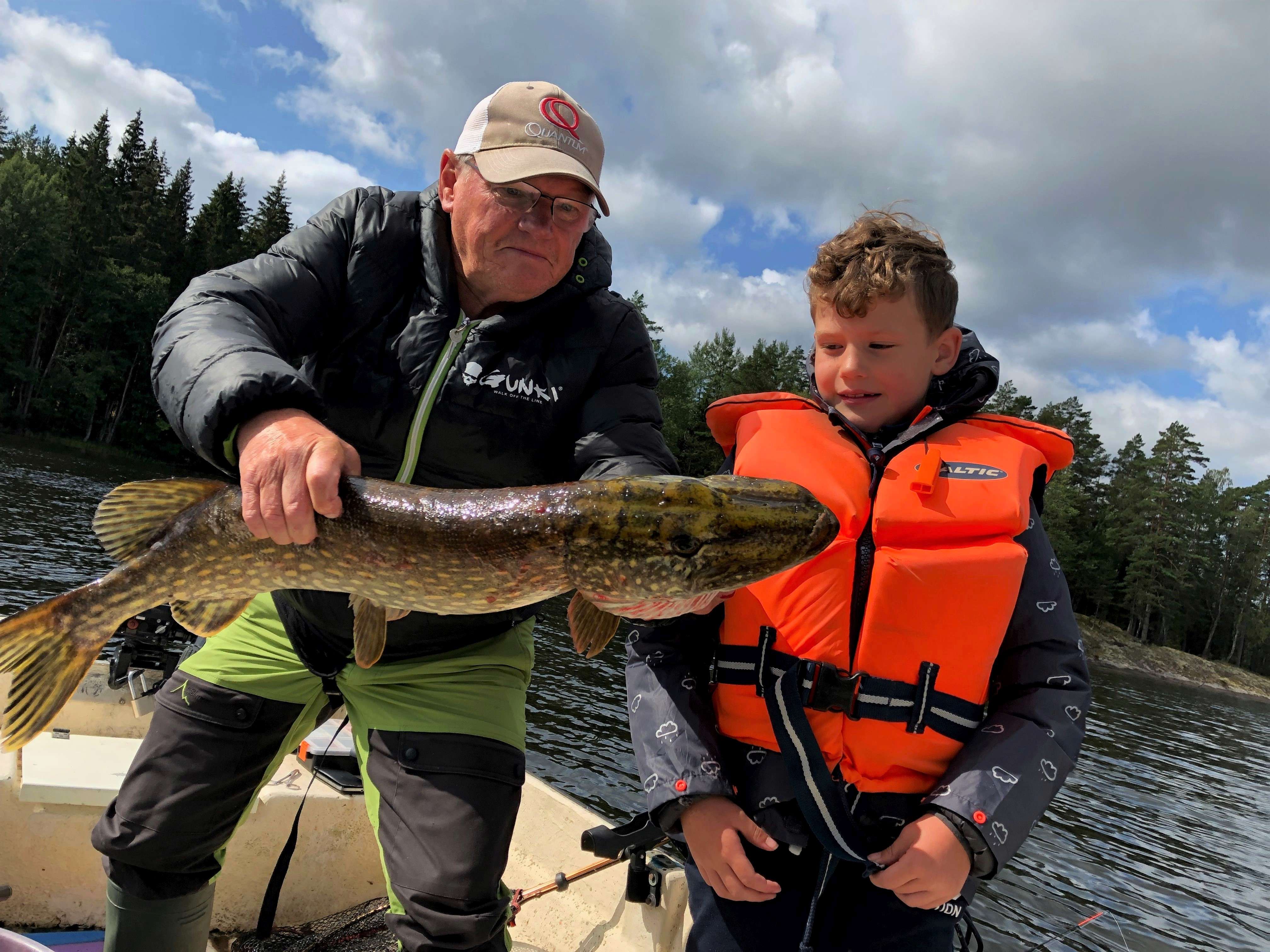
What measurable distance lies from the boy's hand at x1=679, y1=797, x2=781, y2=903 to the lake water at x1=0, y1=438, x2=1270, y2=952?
7794 mm

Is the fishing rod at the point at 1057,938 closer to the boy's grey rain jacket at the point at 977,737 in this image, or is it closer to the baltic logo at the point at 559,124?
the boy's grey rain jacket at the point at 977,737

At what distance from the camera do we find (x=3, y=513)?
2033cm

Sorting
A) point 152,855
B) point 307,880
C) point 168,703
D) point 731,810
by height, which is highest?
point 731,810

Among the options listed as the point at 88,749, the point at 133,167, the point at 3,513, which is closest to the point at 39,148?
the point at 133,167

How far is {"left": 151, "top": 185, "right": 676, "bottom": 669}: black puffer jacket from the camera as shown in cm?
270

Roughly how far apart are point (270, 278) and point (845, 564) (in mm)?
2076

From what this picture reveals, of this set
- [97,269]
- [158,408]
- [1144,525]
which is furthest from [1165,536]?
[97,269]

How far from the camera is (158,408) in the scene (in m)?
25.2

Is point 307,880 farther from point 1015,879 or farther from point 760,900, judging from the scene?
point 1015,879

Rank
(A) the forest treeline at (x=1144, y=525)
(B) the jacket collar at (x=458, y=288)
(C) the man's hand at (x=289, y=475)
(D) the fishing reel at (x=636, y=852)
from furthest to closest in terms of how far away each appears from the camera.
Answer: (A) the forest treeline at (x=1144, y=525) < (D) the fishing reel at (x=636, y=852) < (B) the jacket collar at (x=458, y=288) < (C) the man's hand at (x=289, y=475)

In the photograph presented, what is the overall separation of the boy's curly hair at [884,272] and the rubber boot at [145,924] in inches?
117

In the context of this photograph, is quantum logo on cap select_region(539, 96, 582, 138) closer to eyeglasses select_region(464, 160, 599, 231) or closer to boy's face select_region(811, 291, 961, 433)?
eyeglasses select_region(464, 160, 599, 231)

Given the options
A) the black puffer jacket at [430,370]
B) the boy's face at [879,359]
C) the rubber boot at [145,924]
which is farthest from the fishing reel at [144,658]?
the boy's face at [879,359]

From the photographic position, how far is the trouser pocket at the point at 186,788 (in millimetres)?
2527
